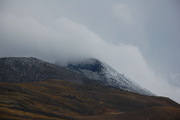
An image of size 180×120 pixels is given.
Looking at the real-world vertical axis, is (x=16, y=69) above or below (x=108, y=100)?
above

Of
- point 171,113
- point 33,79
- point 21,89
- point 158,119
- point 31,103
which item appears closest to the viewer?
point 158,119

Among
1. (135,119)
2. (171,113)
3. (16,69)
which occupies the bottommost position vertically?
(135,119)

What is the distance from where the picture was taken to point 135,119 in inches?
2163

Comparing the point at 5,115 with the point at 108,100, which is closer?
the point at 5,115

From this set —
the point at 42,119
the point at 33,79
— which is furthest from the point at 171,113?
the point at 33,79

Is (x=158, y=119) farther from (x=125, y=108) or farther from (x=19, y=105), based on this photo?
(x=125, y=108)

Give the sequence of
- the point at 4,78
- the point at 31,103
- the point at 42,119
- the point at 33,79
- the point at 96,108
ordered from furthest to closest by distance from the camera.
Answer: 1. the point at 33,79
2. the point at 4,78
3. the point at 96,108
4. the point at 31,103
5. the point at 42,119

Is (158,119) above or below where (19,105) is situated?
above

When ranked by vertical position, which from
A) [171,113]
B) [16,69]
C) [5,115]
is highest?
[16,69]

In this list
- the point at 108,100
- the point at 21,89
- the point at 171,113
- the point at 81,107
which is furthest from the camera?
the point at 108,100

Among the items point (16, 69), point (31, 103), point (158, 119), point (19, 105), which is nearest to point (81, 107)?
point (31, 103)

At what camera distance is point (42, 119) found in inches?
1849

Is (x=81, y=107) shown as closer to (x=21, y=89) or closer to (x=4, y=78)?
(x=21, y=89)

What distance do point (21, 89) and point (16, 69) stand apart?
13075 centimetres
